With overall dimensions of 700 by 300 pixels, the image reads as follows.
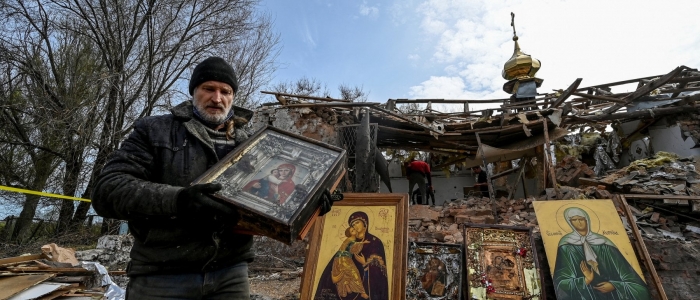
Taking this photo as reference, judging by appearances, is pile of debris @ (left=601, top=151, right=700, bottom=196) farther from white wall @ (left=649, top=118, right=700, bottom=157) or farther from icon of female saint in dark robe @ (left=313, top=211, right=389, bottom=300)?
icon of female saint in dark robe @ (left=313, top=211, right=389, bottom=300)

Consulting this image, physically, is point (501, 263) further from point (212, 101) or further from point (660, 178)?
point (660, 178)

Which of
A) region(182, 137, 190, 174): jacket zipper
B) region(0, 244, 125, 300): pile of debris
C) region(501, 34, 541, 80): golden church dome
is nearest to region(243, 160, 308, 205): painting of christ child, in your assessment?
region(182, 137, 190, 174): jacket zipper

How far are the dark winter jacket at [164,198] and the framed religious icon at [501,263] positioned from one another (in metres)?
3.22

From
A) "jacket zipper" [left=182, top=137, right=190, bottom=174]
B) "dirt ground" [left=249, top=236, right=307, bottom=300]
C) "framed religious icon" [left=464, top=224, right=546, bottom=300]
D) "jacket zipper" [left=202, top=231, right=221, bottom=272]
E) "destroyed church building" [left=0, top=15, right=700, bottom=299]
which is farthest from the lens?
"destroyed church building" [left=0, top=15, right=700, bottom=299]

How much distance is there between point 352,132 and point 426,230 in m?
2.81

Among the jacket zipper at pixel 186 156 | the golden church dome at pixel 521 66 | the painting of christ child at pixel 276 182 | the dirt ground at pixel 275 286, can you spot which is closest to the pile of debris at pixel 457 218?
the dirt ground at pixel 275 286

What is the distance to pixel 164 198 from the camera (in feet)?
4.29

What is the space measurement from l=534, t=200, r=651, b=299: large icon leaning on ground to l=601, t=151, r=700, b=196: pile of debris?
10.4 feet

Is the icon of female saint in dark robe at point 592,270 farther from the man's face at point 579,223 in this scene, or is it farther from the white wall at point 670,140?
the white wall at point 670,140

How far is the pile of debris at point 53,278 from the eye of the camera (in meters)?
3.46

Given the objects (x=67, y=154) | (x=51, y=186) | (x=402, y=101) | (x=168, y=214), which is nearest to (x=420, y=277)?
(x=168, y=214)

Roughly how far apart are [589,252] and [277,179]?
4.17 m

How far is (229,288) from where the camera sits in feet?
5.16

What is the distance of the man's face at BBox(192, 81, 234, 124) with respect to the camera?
1.71m
